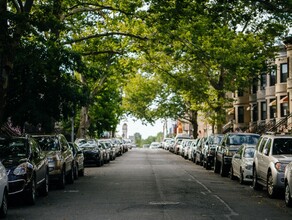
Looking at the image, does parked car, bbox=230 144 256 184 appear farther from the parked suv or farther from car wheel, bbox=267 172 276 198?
car wheel, bbox=267 172 276 198

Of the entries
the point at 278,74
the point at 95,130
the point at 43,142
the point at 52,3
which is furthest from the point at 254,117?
the point at 43,142

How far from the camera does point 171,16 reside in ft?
74.8

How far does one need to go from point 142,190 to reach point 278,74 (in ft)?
116

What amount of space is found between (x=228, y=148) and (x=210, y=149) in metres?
5.59

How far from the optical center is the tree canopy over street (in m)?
20.7

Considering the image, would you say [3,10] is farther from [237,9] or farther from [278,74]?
[278,74]

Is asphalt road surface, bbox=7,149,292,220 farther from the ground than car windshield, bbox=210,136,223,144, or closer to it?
closer to it

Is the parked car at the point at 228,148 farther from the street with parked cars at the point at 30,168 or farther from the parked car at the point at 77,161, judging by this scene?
the street with parked cars at the point at 30,168

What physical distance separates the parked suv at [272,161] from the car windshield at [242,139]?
25.7 feet

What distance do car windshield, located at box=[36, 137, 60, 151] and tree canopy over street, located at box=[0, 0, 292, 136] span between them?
2409 millimetres

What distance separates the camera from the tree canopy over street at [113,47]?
816 inches

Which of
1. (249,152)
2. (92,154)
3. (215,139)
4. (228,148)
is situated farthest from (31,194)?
(92,154)

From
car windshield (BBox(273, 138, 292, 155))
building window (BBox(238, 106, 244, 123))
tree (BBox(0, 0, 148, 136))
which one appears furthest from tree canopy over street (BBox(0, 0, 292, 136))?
building window (BBox(238, 106, 244, 123))

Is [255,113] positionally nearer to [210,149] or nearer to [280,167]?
[210,149]
